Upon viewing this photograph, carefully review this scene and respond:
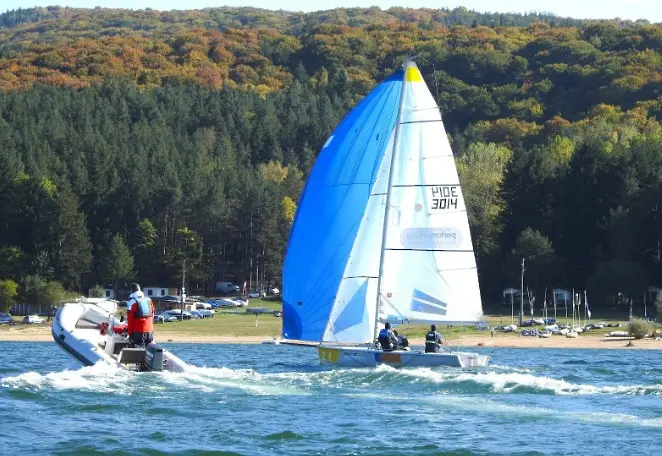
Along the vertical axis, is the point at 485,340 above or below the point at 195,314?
below

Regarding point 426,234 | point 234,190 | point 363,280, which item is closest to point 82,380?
point 363,280

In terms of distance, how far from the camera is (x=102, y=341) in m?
33.1

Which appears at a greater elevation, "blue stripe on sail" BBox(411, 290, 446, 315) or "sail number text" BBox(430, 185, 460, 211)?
"sail number text" BBox(430, 185, 460, 211)

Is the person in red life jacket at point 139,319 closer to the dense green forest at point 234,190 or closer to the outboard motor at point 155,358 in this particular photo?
the outboard motor at point 155,358

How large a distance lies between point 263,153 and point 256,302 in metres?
57.1

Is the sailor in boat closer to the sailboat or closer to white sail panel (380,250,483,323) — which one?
white sail panel (380,250,483,323)

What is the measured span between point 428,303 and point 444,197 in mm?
2885

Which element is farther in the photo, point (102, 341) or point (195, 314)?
point (195, 314)

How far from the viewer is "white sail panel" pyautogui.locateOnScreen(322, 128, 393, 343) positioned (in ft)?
122

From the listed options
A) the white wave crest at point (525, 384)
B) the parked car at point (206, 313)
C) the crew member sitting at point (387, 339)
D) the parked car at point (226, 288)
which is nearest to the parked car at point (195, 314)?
the parked car at point (206, 313)

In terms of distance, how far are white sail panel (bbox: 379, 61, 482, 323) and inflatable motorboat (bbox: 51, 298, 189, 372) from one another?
7544 mm

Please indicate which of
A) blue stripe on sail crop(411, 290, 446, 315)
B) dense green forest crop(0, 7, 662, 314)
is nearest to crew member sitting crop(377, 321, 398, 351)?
blue stripe on sail crop(411, 290, 446, 315)

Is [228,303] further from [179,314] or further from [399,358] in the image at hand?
[399,358]

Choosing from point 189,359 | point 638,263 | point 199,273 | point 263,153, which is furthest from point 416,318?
point 263,153
